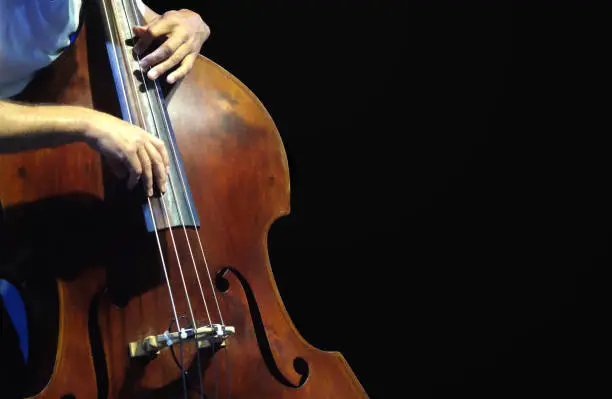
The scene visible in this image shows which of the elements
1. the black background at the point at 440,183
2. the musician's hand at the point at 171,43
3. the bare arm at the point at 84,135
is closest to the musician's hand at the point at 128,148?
the bare arm at the point at 84,135

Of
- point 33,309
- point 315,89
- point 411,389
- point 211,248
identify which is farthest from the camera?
point 315,89

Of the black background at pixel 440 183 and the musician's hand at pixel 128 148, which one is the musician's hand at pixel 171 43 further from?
the black background at pixel 440 183

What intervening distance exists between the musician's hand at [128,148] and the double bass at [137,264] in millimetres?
38

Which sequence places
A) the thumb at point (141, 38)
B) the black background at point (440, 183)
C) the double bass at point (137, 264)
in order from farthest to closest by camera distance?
the black background at point (440, 183), the thumb at point (141, 38), the double bass at point (137, 264)

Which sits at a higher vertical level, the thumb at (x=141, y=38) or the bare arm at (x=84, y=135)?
the thumb at (x=141, y=38)

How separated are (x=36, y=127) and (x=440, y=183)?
37.5 inches

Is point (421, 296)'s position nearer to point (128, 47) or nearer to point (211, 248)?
point (211, 248)

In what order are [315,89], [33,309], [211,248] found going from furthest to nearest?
[315,89] < [211,248] < [33,309]

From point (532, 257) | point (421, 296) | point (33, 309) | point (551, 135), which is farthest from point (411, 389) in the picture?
point (33, 309)

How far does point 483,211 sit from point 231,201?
732 mm

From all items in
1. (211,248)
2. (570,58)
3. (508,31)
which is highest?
(508,31)

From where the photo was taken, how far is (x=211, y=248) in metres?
0.83

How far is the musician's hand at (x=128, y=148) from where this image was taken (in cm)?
73

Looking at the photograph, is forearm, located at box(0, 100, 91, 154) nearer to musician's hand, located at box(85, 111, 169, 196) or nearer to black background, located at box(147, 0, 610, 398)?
musician's hand, located at box(85, 111, 169, 196)
